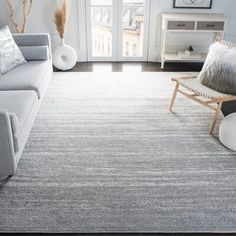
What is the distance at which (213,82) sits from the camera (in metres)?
2.88

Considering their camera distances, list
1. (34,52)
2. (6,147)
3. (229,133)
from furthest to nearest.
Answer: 1. (34,52)
2. (229,133)
3. (6,147)

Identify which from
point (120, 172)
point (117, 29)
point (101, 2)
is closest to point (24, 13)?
point (101, 2)

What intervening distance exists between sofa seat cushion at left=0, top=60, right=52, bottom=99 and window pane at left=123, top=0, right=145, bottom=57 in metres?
1.89

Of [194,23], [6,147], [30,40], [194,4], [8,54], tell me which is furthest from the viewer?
[194,4]

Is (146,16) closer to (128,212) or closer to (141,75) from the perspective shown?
(141,75)

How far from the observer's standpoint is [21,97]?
2.52m

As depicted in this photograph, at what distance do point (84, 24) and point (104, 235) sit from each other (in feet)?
12.0

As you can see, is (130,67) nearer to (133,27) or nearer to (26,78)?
(133,27)

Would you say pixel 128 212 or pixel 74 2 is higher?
pixel 74 2

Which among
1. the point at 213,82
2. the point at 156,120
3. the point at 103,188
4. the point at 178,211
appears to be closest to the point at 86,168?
the point at 103,188

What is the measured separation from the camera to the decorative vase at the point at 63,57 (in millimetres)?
4328

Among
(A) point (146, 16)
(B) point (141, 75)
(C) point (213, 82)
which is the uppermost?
(A) point (146, 16)

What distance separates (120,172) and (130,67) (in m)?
2.69

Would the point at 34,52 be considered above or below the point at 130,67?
above
